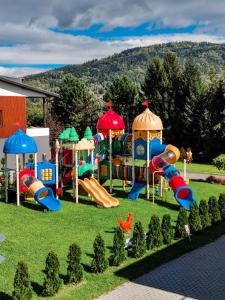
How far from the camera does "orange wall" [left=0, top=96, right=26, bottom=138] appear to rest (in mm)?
28172

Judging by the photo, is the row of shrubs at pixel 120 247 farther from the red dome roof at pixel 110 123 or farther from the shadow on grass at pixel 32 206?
the red dome roof at pixel 110 123

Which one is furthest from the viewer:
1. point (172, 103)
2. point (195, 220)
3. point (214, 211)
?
point (172, 103)

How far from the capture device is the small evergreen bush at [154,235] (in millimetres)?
13802

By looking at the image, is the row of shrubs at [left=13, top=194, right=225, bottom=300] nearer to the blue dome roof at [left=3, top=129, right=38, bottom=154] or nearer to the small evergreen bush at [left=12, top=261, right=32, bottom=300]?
the small evergreen bush at [left=12, top=261, right=32, bottom=300]

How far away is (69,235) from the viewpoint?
49.6ft

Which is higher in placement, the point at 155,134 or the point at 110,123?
the point at 110,123

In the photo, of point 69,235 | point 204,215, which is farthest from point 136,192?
point 69,235

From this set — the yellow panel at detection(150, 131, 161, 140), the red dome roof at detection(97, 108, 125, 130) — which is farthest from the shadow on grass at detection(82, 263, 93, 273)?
the red dome roof at detection(97, 108, 125, 130)

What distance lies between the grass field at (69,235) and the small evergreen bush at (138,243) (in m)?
0.28

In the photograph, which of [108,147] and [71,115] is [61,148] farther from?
[71,115]

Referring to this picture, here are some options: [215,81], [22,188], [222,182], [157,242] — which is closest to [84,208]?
[22,188]

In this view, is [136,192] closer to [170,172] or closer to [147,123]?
[170,172]

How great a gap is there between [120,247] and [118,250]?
→ 107mm

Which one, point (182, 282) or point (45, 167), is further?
point (45, 167)
